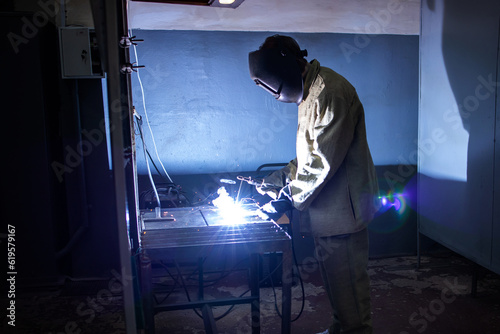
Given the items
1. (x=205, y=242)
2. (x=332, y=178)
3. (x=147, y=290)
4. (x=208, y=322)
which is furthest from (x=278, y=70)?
(x=208, y=322)

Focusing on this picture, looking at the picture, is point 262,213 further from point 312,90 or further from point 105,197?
point 105,197

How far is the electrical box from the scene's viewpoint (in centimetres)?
323

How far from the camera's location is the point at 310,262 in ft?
12.9

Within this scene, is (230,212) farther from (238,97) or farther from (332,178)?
(238,97)

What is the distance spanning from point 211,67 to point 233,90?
28 cm

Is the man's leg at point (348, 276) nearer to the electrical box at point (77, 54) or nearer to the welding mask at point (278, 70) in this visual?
the welding mask at point (278, 70)

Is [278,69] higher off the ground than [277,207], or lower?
higher

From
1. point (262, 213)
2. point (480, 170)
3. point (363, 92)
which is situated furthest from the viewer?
point (363, 92)

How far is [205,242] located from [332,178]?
75 cm

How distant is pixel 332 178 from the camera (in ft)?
6.85

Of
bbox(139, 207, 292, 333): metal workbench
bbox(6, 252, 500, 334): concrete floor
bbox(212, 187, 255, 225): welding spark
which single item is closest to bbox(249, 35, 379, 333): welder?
bbox(212, 187, 255, 225): welding spark

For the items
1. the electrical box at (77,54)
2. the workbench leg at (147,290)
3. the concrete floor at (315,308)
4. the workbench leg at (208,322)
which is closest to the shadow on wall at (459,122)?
the concrete floor at (315,308)

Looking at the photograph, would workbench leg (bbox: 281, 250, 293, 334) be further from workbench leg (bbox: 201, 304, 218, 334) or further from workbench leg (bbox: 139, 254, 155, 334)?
workbench leg (bbox: 139, 254, 155, 334)

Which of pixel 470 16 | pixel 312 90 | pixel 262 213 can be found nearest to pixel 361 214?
pixel 262 213
